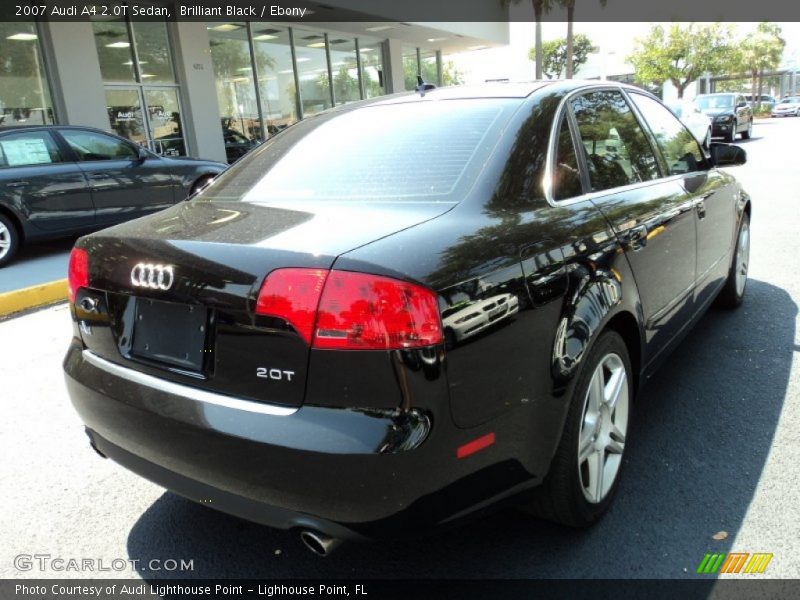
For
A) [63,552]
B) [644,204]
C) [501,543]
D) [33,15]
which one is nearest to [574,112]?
[644,204]

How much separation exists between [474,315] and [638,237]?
3.88 feet

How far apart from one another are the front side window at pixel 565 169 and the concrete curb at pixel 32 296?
507 centimetres

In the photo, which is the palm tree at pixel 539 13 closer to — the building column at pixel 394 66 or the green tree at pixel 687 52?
the building column at pixel 394 66

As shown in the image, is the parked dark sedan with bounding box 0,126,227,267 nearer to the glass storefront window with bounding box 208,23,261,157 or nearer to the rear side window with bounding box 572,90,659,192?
the rear side window with bounding box 572,90,659,192

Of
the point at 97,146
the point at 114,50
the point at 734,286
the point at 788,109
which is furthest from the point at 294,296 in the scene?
the point at 788,109

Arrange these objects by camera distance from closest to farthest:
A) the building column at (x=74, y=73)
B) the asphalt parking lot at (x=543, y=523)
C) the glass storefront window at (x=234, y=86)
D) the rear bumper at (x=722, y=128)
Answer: the asphalt parking lot at (x=543, y=523) < the building column at (x=74, y=73) < the glass storefront window at (x=234, y=86) < the rear bumper at (x=722, y=128)

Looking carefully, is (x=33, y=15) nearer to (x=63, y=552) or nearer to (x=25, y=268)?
(x=25, y=268)

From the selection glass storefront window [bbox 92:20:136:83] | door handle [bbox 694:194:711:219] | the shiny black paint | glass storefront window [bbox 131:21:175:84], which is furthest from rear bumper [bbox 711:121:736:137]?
door handle [bbox 694:194:711:219]

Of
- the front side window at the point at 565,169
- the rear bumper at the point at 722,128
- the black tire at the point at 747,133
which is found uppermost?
the front side window at the point at 565,169

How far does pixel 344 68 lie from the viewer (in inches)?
734

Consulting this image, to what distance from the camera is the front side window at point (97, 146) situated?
777 centimetres

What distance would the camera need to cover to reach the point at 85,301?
89.9 inches

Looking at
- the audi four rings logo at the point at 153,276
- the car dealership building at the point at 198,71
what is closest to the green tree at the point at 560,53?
the car dealership building at the point at 198,71

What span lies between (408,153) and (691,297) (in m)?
1.85
